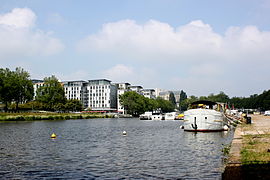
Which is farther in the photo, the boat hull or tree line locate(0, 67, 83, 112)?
tree line locate(0, 67, 83, 112)

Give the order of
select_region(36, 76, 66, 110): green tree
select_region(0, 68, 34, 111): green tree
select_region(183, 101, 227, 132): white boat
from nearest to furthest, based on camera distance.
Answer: select_region(183, 101, 227, 132): white boat
select_region(0, 68, 34, 111): green tree
select_region(36, 76, 66, 110): green tree

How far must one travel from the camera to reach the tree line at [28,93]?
13225cm

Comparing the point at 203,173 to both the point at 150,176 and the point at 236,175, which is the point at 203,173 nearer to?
the point at 150,176

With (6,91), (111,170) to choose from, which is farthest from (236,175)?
(6,91)

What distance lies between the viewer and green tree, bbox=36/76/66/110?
552ft

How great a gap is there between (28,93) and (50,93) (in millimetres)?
19707

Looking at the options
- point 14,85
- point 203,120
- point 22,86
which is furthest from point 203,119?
point 22,86

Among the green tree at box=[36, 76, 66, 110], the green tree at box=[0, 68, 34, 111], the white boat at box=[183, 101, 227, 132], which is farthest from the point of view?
the green tree at box=[36, 76, 66, 110]

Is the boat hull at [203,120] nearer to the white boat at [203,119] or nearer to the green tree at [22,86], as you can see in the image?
the white boat at [203,119]

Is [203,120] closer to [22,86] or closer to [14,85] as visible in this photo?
[14,85]

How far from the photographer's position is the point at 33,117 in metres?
115

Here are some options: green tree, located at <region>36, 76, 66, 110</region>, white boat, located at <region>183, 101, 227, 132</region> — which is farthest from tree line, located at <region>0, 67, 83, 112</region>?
white boat, located at <region>183, 101, 227, 132</region>

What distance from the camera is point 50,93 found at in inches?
6668

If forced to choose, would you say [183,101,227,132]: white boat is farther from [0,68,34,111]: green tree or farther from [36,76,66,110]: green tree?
[36,76,66,110]: green tree
